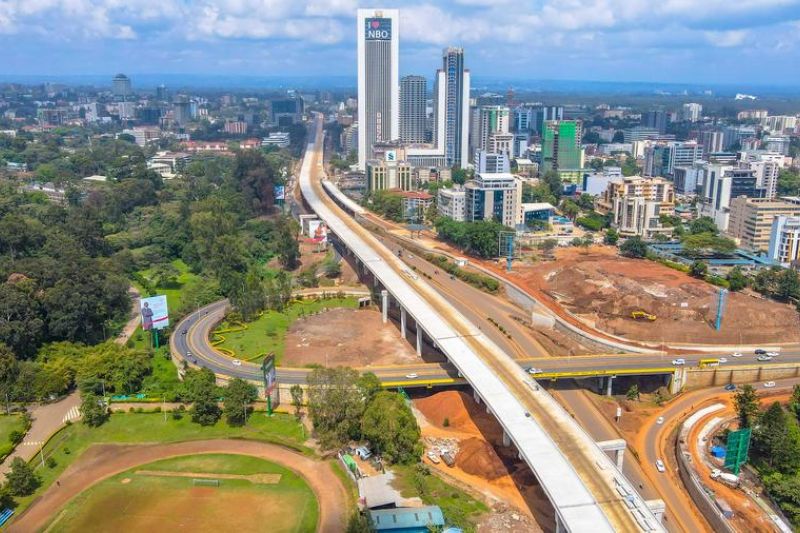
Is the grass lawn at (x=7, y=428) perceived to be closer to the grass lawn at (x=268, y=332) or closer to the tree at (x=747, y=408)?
the grass lawn at (x=268, y=332)

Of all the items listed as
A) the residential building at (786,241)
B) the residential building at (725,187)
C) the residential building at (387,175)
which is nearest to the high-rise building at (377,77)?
the residential building at (387,175)

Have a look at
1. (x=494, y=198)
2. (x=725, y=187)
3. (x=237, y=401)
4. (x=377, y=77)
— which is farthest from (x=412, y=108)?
(x=237, y=401)

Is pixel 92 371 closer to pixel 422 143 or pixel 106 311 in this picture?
pixel 106 311

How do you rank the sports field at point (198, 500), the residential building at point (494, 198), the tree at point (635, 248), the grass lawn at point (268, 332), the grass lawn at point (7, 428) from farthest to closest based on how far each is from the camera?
the residential building at point (494, 198) → the tree at point (635, 248) → the grass lawn at point (268, 332) → the grass lawn at point (7, 428) → the sports field at point (198, 500)

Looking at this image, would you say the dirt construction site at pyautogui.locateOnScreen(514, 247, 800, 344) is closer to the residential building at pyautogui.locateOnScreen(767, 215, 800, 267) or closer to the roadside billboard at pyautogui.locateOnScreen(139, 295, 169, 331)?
the residential building at pyautogui.locateOnScreen(767, 215, 800, 267)

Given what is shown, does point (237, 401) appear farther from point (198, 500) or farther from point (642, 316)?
point (642, 316)

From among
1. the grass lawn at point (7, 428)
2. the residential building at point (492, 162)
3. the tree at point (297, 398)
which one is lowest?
the grass lawn at point (7, 428)

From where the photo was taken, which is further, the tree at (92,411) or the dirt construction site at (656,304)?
the dirt construction site at (656,304)
